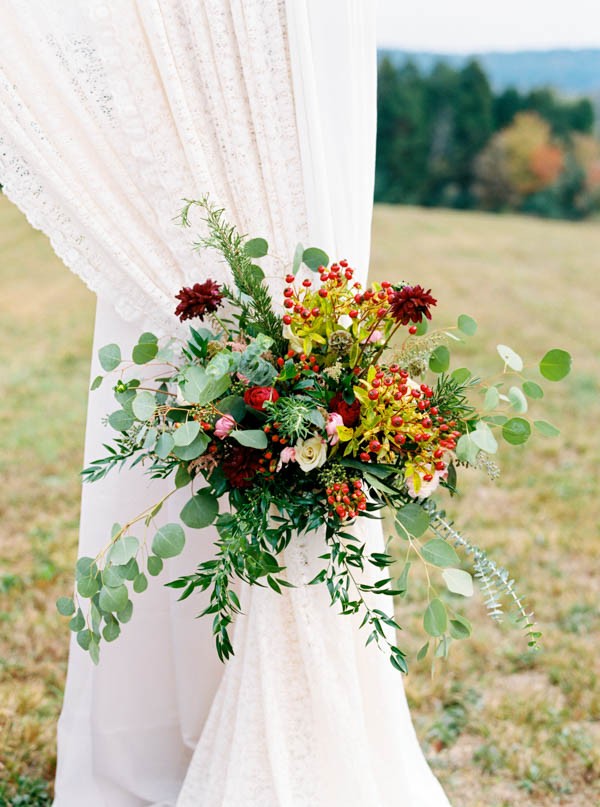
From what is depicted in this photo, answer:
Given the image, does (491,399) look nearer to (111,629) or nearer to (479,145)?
(111,629)

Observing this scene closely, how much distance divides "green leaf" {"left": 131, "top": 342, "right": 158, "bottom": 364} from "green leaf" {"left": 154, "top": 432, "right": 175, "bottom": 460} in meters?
0.14

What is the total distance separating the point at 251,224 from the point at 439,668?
148 cm

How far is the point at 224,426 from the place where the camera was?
1.24m

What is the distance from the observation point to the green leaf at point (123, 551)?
1323 mm

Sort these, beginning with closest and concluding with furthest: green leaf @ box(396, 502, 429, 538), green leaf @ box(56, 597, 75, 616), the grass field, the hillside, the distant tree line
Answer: green leaf @ box(396, 502, 429, 538) < green leaf @ box(56, 597, 75, 616) < the grass field < the hillside < the distant tree line

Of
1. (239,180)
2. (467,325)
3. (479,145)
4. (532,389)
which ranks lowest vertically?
(532,389)

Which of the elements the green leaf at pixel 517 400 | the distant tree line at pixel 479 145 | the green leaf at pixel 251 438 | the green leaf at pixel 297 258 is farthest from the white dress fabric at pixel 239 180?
→ the distant tree line at pixel 479 145

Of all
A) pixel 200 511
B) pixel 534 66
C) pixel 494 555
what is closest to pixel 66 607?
pixel 200 511

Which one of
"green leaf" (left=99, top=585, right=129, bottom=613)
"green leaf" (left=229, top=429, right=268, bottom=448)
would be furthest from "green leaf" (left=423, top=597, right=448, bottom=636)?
"green leaf" (left=99, top=585, right=129, bottom=613)

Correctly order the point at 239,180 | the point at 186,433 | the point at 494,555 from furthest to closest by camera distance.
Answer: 1. the point at 494,555
2. the point at 239,180
3. the point at 186,433

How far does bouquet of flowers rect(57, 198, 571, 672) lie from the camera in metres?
1.25

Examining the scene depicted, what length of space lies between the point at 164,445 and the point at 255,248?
0.35 m

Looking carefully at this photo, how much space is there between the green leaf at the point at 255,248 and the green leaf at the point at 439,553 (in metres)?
0.53

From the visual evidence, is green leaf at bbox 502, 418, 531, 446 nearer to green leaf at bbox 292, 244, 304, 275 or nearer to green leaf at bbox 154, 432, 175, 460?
green leaf at bbox 292, 244, 304, 275
